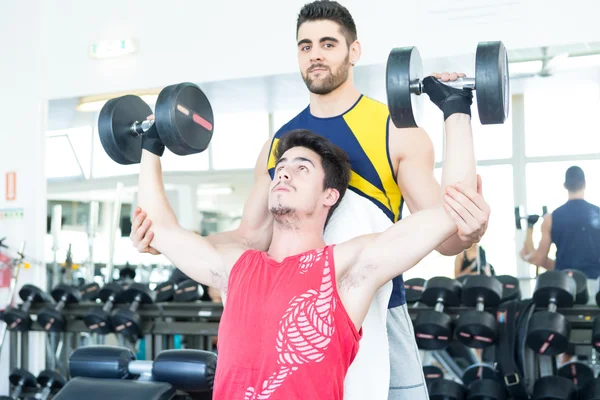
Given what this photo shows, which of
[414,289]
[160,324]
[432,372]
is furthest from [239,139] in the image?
[432,372]

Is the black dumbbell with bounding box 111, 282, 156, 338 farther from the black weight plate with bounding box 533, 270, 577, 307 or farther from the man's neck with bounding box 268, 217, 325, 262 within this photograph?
the man's neck with bounding box 268, 217, 325, 262

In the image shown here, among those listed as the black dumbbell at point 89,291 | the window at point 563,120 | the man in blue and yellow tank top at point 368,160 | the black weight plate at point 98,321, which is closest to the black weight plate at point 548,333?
the window at point 563,120

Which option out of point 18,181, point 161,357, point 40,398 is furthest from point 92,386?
point 18,181

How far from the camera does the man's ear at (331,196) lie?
1.97 metres

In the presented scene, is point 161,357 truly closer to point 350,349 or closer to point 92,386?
point 92,386

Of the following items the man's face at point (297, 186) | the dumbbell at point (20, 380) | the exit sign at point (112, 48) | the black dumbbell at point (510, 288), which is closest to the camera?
the man's face at point (297, 186)

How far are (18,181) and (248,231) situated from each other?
3.50 meters

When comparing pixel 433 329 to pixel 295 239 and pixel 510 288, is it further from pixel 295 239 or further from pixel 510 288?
pixel 295 239

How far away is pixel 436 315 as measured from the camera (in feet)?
12.3

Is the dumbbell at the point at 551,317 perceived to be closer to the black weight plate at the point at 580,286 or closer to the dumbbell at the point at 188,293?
the black weight plate at the point at 580,286

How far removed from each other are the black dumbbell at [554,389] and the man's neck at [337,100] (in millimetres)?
2032

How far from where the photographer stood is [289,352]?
1713 mm

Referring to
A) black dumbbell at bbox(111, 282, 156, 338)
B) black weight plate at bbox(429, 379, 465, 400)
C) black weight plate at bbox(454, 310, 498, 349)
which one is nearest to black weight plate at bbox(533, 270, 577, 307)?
black weight plate at bbox(454, 310, 498, 349)

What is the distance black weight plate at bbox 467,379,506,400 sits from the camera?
11.8 ft
